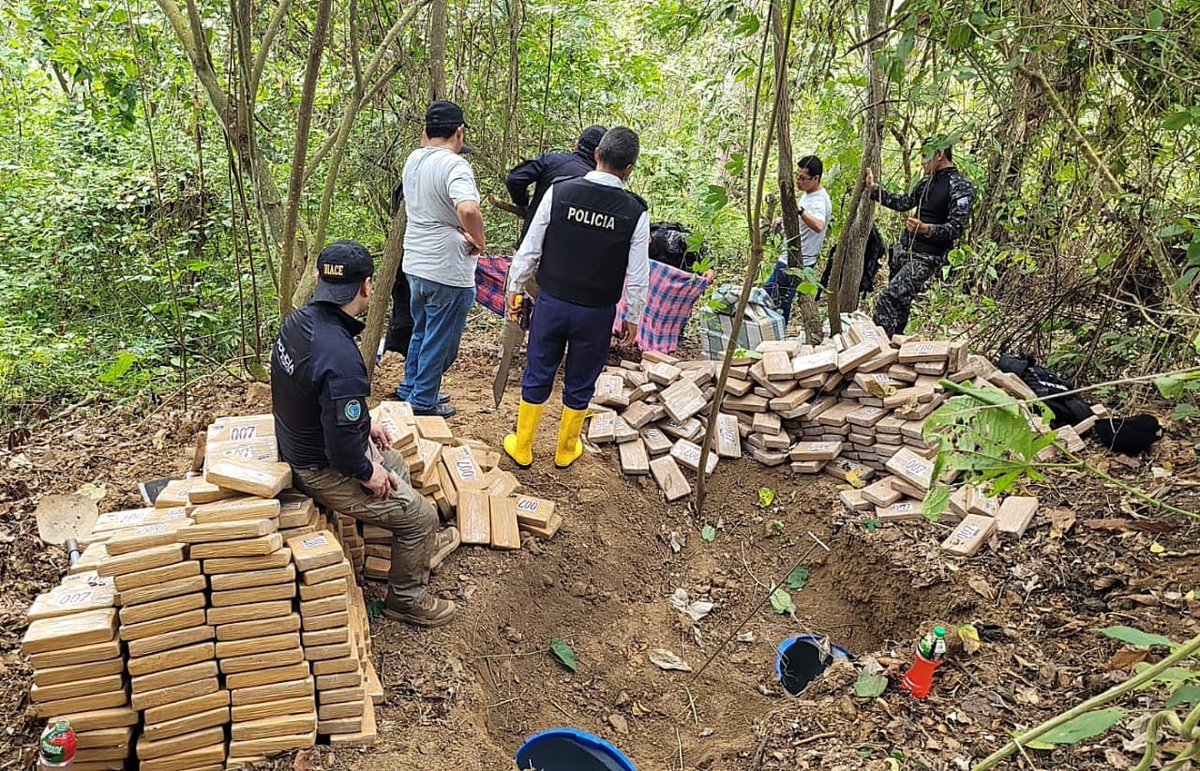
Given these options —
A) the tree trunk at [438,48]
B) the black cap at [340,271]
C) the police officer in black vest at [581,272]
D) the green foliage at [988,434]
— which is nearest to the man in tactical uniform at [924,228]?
the police officer in black vest at [581,272]

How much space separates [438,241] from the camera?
547 centimetres

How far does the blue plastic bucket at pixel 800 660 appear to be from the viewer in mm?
4402

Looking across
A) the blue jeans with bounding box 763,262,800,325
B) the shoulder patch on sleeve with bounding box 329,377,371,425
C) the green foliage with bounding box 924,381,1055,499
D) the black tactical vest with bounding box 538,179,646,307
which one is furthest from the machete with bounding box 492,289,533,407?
the green foliage with bounding box 924,381,1055,499

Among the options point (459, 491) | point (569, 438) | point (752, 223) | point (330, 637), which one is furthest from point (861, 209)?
point (330, 637)

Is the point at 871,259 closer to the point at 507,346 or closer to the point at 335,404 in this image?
the point at 507,346

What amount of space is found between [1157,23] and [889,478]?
3.06 m

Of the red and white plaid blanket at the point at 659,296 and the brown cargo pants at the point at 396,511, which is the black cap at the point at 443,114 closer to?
the red and white plaid blanket at the point at 659,296

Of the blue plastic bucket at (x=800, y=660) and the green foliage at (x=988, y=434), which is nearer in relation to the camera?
the green foliage at (x=988, y=434)

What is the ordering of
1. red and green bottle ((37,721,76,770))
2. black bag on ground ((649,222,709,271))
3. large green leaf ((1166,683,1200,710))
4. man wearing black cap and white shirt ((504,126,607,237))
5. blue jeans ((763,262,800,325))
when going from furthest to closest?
blue jeans ((763,262,800,325)), black bag on ground ((649,222,709,271)), man wearing black cap and white shirt ((504,126,607,237)), red and green bottle ((37,721,76,770)), large green leaf ((1166,683,1200,710))

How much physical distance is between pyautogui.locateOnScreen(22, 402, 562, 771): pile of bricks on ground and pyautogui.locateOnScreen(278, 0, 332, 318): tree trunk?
1.53 meters

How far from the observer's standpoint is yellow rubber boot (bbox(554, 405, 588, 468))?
5.48 metres

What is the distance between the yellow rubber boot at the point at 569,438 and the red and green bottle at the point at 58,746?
130 inches

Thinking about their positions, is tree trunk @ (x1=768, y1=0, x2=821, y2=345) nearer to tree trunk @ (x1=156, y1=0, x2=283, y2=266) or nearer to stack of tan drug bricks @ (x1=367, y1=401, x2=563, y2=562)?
stack of tan drug bricks @ (x1=367, y1=401, x2=563, y2=562)

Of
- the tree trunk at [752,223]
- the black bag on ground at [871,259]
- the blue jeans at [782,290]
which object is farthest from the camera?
the black bag on ground at [871,259]
